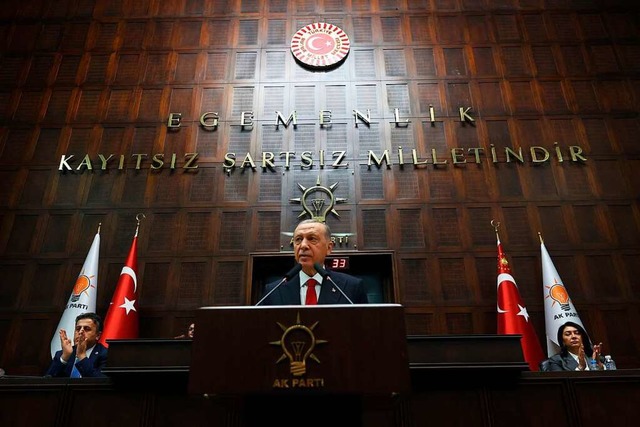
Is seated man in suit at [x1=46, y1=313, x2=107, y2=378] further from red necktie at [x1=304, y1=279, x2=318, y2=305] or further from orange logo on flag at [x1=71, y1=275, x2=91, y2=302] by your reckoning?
red necktie at [x1=304, y1=279, x2=318, y2=305]

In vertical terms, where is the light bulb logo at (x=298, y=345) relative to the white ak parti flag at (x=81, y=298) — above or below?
below

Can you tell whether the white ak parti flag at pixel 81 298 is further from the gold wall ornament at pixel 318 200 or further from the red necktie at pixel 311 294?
the red necktie at pixel 311 294

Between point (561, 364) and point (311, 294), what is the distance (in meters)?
2.61

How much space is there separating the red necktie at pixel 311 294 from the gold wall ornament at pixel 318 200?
298 cm

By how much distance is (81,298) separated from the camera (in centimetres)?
553

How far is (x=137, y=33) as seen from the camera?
7664mm

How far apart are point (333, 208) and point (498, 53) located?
3.59 metres

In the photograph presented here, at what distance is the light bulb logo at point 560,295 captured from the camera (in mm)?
5461

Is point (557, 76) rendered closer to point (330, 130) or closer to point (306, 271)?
point (330, 130)

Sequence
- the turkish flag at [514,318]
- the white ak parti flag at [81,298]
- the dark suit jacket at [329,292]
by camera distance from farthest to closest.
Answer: the white ak parti flag at [81,298] < the turkish flag at [514,318] < the dark suit jacket at [329,292]

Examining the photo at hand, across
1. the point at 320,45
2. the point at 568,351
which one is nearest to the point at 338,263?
the point at 568,351

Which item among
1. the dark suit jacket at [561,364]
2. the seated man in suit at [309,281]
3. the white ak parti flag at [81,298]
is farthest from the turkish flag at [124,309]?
the dark suit jacket at [561,364]

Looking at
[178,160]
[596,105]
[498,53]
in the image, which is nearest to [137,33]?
[178,160]

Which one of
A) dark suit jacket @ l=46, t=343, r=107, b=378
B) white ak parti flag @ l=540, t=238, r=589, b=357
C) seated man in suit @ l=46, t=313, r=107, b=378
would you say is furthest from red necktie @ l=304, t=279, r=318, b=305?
white ak parti flag @ l=540, t=238, r=589, b=357
